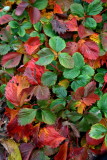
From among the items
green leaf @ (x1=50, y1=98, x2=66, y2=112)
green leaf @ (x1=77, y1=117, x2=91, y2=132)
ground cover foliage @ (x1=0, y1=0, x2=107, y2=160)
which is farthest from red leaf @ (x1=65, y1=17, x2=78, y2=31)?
green leaf @ (x1=77, y1=117, x2=91, y2=132)

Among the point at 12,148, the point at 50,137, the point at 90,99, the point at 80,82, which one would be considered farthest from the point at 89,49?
the point at 12,148

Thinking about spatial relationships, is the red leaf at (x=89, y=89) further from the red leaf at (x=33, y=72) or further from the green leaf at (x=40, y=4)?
the green leaf at (x=40, y=4)

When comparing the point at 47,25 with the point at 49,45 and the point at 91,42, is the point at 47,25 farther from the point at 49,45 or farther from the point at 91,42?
the point at 91,42

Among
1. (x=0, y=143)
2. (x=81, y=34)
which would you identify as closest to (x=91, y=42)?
(x=81, y=34)

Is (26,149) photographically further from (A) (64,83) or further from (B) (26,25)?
(B) (26,25)

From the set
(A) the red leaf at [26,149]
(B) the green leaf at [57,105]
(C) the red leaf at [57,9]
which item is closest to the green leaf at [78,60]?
(B) the green leaf at [57,105]

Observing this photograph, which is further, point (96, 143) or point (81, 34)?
point (81, 34)
